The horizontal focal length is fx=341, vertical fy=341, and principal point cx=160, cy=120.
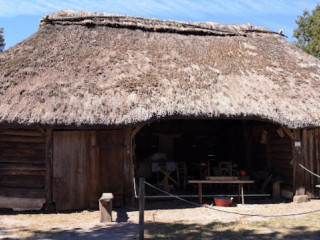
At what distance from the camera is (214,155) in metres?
13.6

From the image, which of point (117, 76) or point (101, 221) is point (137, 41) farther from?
point (101, 221)

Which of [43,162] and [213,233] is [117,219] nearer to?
[213,233]

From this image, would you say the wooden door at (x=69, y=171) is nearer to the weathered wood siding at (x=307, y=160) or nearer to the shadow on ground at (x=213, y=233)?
the shadow on ground at (x=213, y=233)

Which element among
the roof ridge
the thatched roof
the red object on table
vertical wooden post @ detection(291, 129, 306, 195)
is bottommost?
the red object on table

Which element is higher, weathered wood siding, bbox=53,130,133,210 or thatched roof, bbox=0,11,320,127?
thatched roof, bbox=0,11,320,127

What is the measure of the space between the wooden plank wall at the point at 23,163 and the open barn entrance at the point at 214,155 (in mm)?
3511

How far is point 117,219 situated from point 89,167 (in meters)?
1.73

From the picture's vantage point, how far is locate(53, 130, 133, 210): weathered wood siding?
8.71 m

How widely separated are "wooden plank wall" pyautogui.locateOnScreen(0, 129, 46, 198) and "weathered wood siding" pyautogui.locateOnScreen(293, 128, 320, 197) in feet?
22.6

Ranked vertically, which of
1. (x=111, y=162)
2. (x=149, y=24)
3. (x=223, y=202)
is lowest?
(x=223, y=202)

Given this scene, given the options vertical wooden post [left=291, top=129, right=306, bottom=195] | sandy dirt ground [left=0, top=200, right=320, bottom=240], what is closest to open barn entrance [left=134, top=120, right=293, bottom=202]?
vertical wooden post [left=291, top=129, right=306, bottom=195]

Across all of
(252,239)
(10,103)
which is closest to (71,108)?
(10,103)

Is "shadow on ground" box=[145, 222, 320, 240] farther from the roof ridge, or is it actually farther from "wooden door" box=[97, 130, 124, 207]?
the roof ridge

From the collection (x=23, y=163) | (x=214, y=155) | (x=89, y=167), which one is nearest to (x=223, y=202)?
(x=89, y=167)
